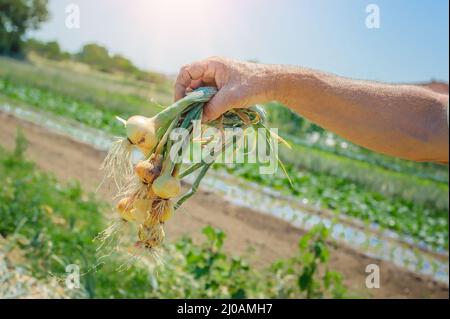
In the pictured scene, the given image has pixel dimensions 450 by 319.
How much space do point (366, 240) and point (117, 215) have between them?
5.12 metres

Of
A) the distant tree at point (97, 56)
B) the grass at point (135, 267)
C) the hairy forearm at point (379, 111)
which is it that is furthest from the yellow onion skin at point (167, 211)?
the distant tree at point (97, 56)

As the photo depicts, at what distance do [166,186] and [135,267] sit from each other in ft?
5.45

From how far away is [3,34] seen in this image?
1307 inches

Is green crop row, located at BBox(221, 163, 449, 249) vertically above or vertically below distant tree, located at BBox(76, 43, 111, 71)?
below

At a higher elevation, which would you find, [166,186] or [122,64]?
[122,64]

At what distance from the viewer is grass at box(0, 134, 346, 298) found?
11.1ft

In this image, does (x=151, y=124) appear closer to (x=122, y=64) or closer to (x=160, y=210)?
(x=160, y=210)

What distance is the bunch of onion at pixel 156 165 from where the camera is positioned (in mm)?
1654

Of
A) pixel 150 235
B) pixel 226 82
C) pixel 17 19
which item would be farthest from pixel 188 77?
pixel 17 19

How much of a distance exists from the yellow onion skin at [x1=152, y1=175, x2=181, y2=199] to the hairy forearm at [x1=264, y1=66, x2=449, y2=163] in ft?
1.94

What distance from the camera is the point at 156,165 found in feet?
5.56

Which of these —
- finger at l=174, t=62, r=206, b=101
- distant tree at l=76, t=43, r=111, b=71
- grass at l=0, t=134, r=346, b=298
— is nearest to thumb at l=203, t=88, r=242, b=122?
finger at l=174, t=62, r=206, b=101

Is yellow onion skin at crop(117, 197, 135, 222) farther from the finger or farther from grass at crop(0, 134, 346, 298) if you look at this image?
grass at crop(0, 134, 346, 298)

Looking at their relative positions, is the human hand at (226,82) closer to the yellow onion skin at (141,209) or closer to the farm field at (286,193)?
the farm field at (286,193)
